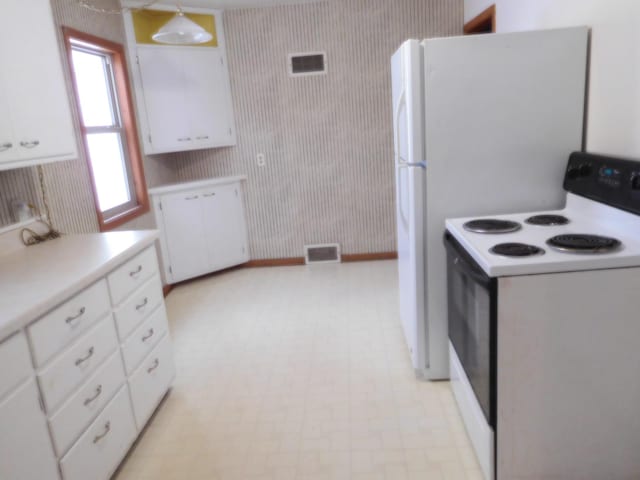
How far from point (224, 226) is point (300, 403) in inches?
96.3

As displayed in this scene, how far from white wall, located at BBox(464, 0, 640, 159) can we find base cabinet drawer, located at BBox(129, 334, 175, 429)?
2.28 meters

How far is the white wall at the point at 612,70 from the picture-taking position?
1717 millimetres

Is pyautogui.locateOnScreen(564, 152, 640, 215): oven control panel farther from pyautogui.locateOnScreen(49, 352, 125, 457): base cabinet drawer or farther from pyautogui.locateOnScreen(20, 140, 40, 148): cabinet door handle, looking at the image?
pyautogui.locateOnScreen(20, 140, 40, 148): cabinet door handle

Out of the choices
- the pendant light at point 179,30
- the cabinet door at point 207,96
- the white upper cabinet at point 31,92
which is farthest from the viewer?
the cabinet door at point 207,96

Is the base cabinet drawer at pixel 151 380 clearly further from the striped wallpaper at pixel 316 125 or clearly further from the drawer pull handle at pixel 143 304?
the striped wallpaper at pixel 316 125

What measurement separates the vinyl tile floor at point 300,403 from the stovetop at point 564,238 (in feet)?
2.92

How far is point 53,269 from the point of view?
193 cm

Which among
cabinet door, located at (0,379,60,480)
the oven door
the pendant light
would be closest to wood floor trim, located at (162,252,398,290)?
the pendant light

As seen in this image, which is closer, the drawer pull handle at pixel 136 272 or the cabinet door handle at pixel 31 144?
the cabinet door handle at pixel 31 144

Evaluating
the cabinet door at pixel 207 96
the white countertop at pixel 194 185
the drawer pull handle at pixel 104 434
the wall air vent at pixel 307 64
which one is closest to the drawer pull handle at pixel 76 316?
the drawer pull handle at pixel 104 434

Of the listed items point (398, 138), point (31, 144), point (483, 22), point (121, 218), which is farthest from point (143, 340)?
point (483, 22)

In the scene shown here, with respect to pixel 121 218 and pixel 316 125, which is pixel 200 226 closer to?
pixel 121 218

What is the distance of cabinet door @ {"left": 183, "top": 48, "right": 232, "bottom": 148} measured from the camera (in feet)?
13.7

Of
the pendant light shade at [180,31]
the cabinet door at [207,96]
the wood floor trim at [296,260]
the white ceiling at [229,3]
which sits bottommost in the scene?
the wood floor trim at [296,260]
